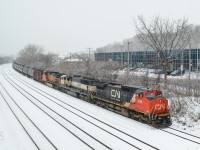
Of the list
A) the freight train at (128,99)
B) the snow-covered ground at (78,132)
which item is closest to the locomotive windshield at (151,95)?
the freight train at (128,99)

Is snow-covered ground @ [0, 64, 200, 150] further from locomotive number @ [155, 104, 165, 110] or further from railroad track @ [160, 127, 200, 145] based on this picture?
locomotive number @ [155, 104, 165, 110]

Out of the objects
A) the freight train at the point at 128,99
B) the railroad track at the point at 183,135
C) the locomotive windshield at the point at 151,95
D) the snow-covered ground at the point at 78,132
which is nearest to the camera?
the snow-covered ground at the point at 78,132

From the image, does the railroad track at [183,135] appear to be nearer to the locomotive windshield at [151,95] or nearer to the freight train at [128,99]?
the freight train at [128,99]

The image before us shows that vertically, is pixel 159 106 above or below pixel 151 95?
below

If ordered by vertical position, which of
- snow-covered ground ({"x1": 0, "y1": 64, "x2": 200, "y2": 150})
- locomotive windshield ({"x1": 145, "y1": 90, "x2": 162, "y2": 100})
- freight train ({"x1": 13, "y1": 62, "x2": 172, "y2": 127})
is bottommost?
snow-covered ground ({"x1": 0, "y1": 64, "x2": 200, "y2": 150})

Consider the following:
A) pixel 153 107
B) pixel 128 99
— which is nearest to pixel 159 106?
pixel 153 107

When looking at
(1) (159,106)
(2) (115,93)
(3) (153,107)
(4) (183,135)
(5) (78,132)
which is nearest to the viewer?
(4) (183,135)

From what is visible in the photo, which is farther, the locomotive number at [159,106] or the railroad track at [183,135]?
the locomotive number at [159,106]

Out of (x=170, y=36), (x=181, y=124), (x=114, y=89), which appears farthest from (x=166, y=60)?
(x=181, y=124)

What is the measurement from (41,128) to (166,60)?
11.8 meters

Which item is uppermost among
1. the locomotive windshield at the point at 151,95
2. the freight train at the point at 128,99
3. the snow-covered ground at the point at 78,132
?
the locomotive windshield at the point at 151,95

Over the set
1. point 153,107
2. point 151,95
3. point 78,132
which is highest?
point 151,95

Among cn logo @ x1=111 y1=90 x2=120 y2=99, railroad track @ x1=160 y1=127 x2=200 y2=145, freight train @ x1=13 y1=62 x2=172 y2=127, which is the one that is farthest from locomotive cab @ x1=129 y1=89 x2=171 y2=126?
cn logo @ x1=111 y1=90 x2=120 y2=99

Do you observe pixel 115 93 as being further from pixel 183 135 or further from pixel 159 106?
pixel 183 135
